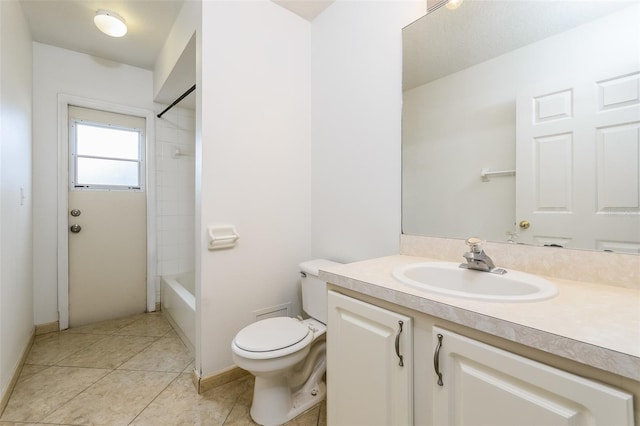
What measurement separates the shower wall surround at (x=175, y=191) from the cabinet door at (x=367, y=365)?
7.98 ft

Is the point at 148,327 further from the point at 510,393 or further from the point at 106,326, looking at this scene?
the point at 510,393

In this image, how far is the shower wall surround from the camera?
2.88m

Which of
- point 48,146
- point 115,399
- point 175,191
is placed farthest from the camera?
point 175,191

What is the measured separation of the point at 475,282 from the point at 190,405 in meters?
1.59

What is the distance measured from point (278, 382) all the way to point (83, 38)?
3.01 m

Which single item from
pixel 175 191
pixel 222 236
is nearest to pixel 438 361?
pixel 222 236

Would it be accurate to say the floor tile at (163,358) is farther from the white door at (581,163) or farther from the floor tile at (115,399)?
the white door at (581,163)

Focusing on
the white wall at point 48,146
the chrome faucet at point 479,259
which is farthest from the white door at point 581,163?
the white wall at point 48,146

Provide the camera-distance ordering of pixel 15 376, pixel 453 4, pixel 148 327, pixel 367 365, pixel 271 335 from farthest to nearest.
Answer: pixel 148 327 < pixel 15 376 < pixel 271 335 < pixel 453 4 < pixel 367 365

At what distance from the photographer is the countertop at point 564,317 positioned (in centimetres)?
53

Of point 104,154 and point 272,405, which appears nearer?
point 272,405

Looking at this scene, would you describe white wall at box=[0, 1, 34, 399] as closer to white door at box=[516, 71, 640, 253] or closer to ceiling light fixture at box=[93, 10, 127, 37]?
ceiling light fixture at box=[93, 10, 127, 37]

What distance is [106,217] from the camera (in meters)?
2.62

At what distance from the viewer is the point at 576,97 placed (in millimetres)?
972
